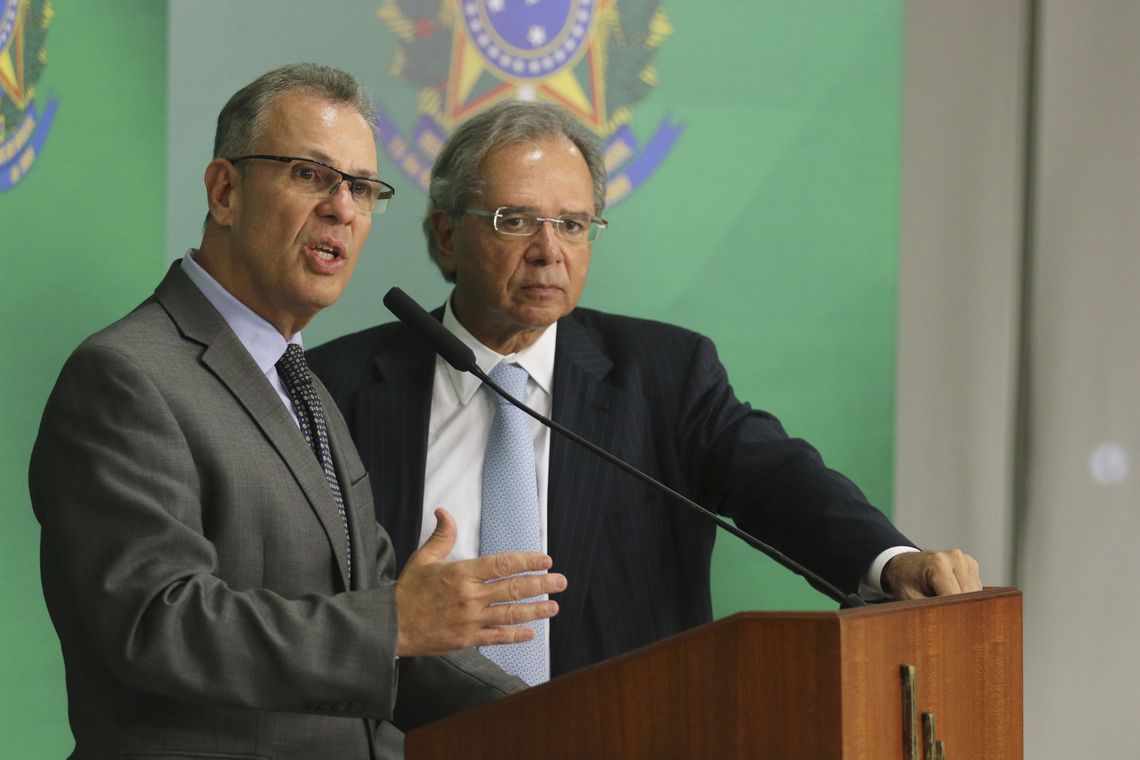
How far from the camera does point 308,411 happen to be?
1.80 m

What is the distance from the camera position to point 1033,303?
10.3 feet

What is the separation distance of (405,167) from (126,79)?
2.09ft

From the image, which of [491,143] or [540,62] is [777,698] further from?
[540,62]

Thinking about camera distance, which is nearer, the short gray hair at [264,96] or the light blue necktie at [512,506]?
the short gray hair at [264,96]

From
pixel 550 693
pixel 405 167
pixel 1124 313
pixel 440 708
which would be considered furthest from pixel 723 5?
pixel 550 693

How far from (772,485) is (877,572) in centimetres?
37

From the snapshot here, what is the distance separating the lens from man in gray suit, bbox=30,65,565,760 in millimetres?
1418

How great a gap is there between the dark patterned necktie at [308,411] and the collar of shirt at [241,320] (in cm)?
3

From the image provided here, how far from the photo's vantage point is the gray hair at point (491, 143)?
8.57ft

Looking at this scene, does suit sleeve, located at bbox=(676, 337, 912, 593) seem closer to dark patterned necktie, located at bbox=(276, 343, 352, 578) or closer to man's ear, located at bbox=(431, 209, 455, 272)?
man's ear, located at bbox=(431, 209, 455, 272)

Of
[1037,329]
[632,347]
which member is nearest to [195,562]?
A: [632,347]

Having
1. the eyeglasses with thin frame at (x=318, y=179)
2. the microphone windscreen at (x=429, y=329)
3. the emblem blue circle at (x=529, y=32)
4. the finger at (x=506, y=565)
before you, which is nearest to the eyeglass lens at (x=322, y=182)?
the eyeglasses with thin frame at (x=318, y=179)

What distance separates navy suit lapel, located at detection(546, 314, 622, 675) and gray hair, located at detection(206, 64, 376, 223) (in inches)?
32.9

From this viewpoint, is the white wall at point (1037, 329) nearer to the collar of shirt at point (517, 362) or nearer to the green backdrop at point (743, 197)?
the green backdrop at point (743, 197)
